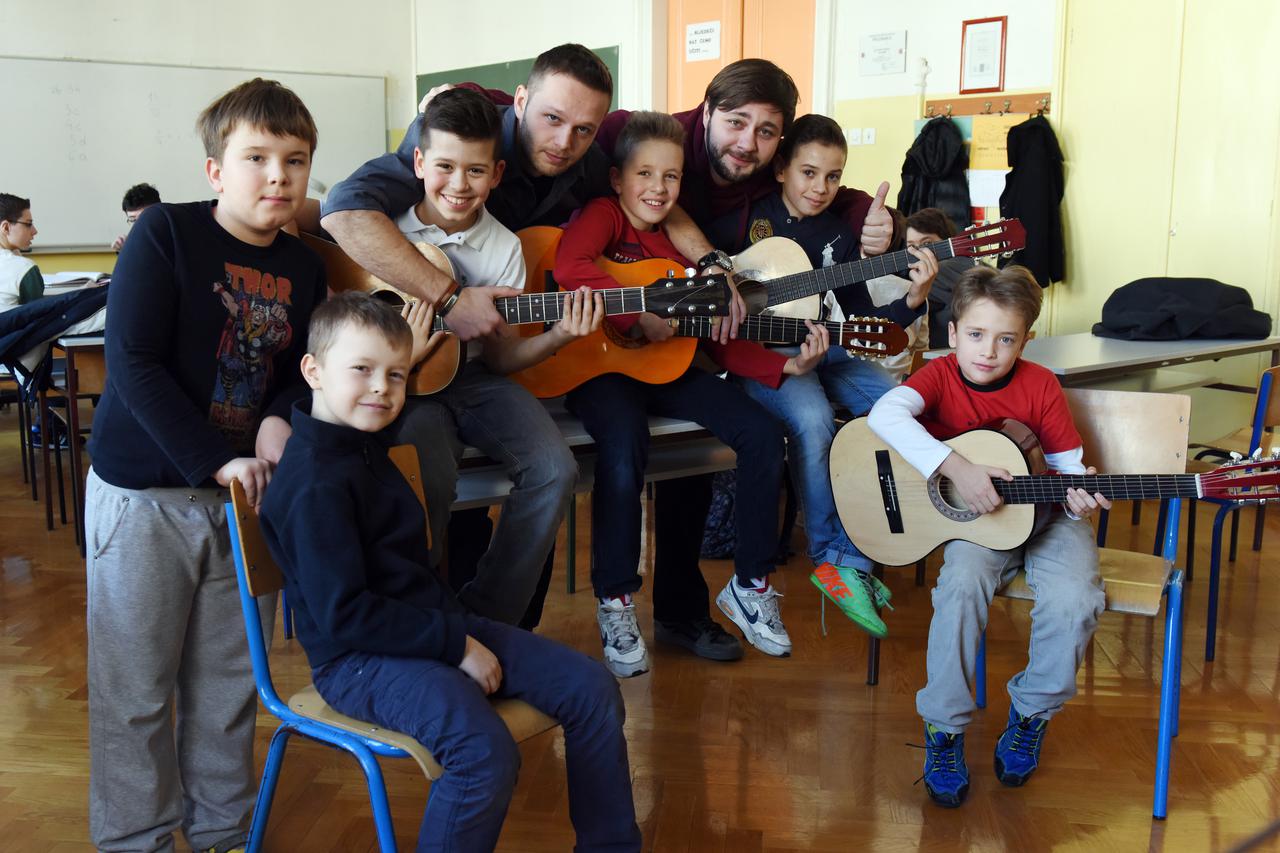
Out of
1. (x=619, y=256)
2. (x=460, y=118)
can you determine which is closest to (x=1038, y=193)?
(x=619, y=256)

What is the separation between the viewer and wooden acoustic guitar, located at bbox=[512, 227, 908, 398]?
2.64 metres

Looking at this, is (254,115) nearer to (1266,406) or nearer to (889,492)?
(889,492)

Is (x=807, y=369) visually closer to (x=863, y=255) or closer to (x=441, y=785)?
(x=863, y=255)

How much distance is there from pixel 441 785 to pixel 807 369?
1550 millimetres

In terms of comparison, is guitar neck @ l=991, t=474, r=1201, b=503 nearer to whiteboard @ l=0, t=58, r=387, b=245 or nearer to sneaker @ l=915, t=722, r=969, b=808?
sneaker @ l=915, t=722, r=969, b=808

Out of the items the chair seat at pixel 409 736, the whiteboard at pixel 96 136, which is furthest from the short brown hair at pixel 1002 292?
the whiteboard at pixel 96 136

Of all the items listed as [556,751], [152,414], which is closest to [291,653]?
[556,751]

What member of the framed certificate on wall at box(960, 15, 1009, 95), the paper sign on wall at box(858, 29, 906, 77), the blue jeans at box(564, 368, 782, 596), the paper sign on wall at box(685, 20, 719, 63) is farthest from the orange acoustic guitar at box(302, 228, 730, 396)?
the paper sign on wall at box(685, 20, 719, 63)

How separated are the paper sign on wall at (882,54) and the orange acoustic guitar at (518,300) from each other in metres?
4.04

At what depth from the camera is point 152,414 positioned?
1.70 m

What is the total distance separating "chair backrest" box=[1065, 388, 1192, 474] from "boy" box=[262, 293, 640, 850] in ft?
4.44

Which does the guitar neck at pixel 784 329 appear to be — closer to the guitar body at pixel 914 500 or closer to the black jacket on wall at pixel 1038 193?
the guitar body at pixel 914 500

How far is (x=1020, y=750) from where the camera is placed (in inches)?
92.4

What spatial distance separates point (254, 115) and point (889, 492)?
1.53 meters
